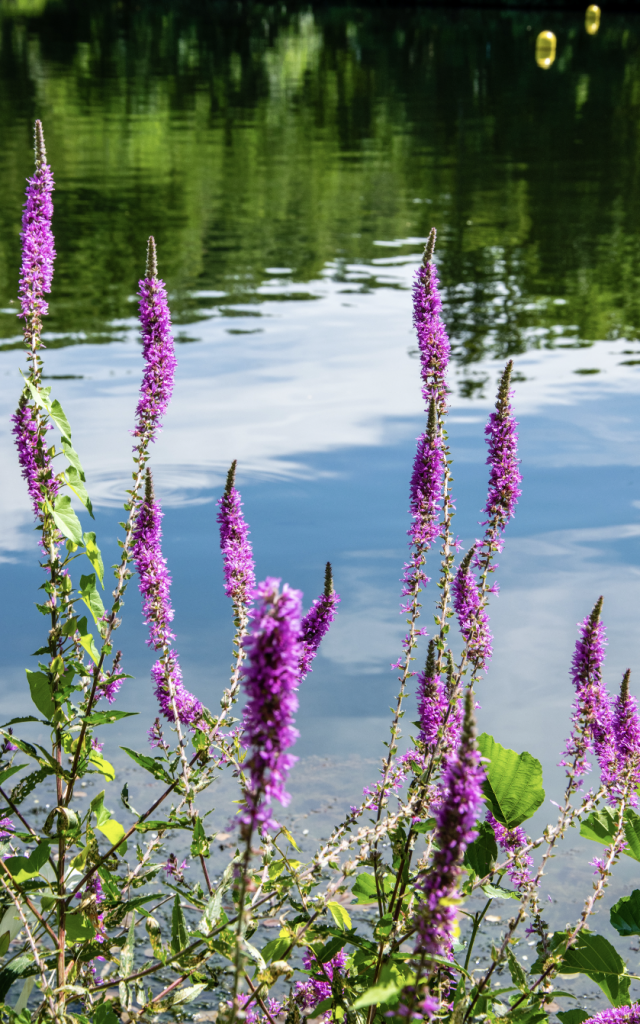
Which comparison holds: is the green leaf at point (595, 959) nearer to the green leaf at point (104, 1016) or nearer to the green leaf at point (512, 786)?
the green leaf at point (512, 786)

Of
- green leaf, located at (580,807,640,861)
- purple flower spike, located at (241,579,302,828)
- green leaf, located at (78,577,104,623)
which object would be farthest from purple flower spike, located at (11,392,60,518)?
green leaf, located at (580,807,640,861)

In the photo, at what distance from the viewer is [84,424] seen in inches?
448

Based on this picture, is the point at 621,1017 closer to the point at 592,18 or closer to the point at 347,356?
the point at 347,356

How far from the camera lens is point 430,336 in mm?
3938

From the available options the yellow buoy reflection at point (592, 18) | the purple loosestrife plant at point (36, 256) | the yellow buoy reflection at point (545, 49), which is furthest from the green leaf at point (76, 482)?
the yellow buoy reflection at point (592, 18)

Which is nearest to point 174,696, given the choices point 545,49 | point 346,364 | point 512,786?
point 512,786

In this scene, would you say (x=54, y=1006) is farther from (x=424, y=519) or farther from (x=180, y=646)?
(x=180, y=646)

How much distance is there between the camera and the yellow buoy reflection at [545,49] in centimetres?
6505

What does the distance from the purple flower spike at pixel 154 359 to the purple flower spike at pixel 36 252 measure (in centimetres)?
34

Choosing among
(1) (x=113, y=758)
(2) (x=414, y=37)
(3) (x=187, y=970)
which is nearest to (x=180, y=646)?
(1) (x=113, y=758)

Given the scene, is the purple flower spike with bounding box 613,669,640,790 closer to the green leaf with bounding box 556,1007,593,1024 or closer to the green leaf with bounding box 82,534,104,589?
the green leaf with bounding box 556,1007,593,1024

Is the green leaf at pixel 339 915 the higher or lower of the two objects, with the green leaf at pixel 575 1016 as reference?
higher

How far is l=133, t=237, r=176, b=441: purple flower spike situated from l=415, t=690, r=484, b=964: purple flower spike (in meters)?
1.83

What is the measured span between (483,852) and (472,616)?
799 millimetres
